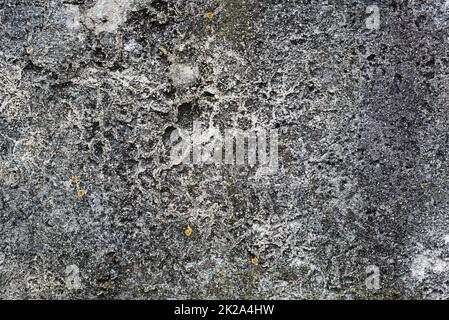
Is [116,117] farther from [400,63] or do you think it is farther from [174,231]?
[400,63]

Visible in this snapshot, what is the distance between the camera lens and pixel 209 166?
4.72ft

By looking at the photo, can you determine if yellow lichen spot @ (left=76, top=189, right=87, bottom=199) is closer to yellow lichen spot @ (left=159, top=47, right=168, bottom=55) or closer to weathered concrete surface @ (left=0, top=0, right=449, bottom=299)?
weathered concrete surface @ (left=0, top=0, right=449, bottom=299)

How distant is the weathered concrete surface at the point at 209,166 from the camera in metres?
1.42

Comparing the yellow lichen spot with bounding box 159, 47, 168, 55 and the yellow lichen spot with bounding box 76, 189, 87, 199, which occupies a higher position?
the yellow lichen spot with bounding box 159, 47, 168, 55

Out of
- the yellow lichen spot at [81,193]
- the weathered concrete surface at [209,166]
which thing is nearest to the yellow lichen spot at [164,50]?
the weathered concrete surface at [209,166]

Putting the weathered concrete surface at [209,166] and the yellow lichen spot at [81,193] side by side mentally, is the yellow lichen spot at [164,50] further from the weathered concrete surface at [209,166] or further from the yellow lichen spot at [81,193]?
the yellow lichen spot at [81,193]

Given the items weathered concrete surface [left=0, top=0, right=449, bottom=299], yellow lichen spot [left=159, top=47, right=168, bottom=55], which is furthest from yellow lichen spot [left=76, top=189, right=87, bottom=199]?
yellow lichen spot [left=159, top=47, right=168, bottom=55]

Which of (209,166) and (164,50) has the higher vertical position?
Result: (164,50)

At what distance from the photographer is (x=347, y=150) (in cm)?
142

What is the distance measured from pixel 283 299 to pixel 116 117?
26.6 inches

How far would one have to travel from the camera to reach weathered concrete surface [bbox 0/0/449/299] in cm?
142

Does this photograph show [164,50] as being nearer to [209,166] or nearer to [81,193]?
[209,166]

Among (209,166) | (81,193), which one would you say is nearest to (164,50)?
(209,166)

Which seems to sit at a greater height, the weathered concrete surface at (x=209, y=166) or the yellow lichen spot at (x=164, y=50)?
the yellow lichen spot at (x=164, y=50)
